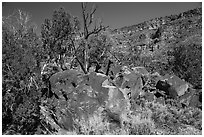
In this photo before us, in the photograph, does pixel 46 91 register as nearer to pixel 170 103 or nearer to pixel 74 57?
pixel 170 103

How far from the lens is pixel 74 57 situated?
17.0m

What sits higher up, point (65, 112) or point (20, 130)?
point (65, 112)

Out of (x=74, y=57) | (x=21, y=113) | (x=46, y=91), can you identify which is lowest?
(x=21, y=113)

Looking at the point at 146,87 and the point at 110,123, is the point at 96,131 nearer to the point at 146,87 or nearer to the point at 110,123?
the point at 110,123

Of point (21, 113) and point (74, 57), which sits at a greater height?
point (74, 57)

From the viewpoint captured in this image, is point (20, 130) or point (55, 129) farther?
point (20, 130)

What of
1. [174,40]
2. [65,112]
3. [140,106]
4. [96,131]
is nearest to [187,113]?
[140,106]

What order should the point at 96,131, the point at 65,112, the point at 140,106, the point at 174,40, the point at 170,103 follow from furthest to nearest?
the point at 174,40 < the point at 170,103 < the point at 140,106 < the point at 65,112 < the point at 96,131

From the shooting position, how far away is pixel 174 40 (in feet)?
174

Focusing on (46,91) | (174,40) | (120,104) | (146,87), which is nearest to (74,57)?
→ (146,87)

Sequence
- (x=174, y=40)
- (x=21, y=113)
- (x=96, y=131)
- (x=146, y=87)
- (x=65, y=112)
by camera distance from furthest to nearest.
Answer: (x=174, y=40)
(x=146, y=87)
(x=21, y=113)
(x=65, y=112)
(x=96, y=131)

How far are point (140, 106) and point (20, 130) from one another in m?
4.99

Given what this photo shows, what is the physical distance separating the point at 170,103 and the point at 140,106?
2215 mm

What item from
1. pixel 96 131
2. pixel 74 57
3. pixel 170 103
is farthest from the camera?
pixel 74 57
